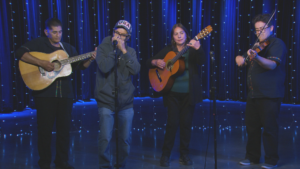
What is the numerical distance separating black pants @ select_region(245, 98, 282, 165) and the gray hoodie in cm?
143

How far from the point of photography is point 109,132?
2848 mm

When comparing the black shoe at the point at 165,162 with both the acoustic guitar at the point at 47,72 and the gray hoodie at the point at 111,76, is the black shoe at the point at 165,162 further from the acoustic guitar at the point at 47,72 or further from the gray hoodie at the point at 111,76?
the acoustic guitar at the point at 47,72

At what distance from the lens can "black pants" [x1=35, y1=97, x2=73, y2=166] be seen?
10.2 feet

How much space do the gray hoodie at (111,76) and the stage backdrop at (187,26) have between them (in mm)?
4413

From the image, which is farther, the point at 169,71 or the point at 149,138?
the point at 149,138

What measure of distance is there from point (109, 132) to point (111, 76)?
21.4 inches

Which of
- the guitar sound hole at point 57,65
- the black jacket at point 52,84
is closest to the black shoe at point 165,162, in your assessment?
the black jacket at point 52,84

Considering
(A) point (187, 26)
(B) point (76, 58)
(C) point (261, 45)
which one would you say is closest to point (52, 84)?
(B) point (76, 58)

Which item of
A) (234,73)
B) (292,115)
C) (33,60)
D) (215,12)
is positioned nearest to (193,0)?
(215,12)

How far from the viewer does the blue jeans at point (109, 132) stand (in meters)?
2.83

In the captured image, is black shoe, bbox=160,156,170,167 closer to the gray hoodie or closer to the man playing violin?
the gray hoodie

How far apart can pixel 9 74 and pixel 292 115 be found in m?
5.91

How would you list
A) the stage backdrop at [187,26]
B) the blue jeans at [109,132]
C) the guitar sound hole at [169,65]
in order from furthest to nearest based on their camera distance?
the stage backdrop at [187,26], the guitar sound hole at [169,65], the blue jeans at [109,132]

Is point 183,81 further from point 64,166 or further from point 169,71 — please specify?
point 64,166
